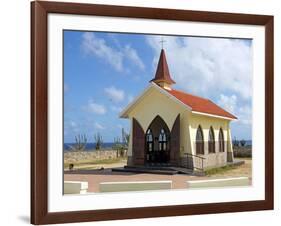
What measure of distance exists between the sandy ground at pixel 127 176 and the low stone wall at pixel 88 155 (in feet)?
0.19

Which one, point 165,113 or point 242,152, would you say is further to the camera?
point 242,152

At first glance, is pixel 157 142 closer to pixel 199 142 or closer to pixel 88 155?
pixel 199 142

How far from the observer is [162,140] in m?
3.73

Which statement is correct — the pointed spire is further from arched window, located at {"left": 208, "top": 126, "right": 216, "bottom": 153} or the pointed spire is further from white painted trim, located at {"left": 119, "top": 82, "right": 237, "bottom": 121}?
arched window, located at {"left": 208, "top": 126, "right": 216, "bottom": 153}

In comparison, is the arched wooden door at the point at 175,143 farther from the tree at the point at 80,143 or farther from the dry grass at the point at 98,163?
the tree at the point at 80,143

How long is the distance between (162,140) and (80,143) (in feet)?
1.89

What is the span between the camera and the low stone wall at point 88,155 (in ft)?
11.4

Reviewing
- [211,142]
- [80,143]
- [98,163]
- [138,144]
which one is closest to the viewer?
[80,143]

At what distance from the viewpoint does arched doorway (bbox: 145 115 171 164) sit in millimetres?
3717

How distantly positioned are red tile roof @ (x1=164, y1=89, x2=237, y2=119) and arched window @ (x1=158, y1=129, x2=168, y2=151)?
0.25 meters

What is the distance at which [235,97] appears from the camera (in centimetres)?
387

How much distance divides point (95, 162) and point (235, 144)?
981 mm

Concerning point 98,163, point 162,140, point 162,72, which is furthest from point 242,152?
point 98,163

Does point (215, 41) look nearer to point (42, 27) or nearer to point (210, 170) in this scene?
point (210, 170)
